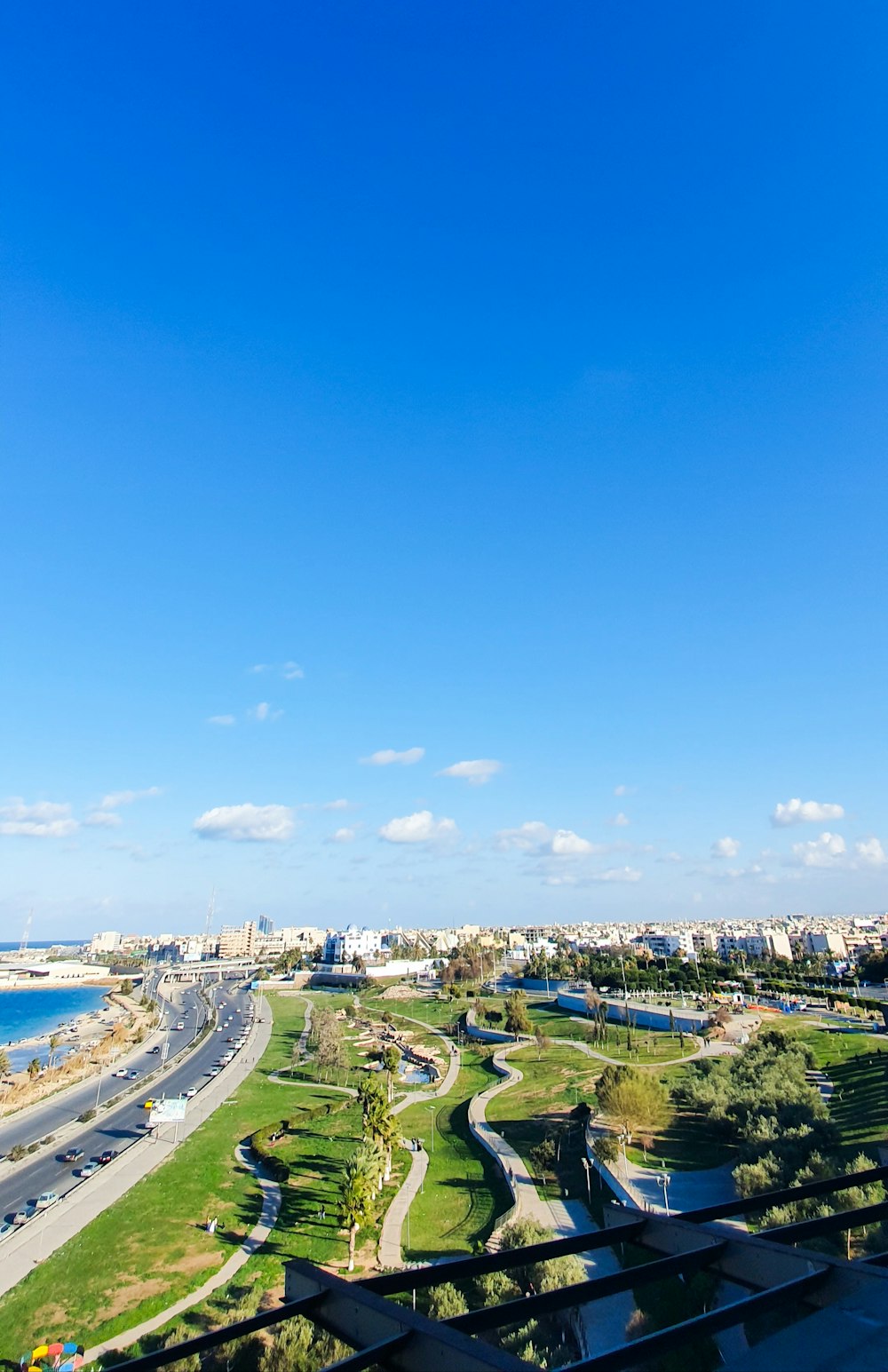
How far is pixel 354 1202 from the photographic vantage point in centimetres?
2670

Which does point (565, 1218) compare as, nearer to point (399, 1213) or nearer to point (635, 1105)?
point (635, 1105)

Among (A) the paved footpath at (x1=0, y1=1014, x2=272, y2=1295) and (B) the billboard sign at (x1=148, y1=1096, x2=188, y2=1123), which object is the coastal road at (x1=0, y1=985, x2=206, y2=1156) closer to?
(B) the billboard sign at (x1=148, y1=1096, x2=188, y2=1123)

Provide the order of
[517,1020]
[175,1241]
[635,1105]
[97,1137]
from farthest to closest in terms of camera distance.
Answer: [517,1020], [97,1137], [635,1105], [175,1241]

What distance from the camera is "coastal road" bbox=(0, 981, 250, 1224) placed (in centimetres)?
3553

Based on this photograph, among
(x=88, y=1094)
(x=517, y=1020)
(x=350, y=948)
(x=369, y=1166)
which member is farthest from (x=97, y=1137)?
(x=350, y=948)

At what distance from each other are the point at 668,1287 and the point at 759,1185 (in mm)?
25908

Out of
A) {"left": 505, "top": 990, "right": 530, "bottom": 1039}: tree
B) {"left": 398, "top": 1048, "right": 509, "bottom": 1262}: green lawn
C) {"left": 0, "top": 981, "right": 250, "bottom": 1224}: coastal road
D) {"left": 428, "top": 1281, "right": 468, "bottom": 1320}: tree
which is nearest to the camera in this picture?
{"left": 428, "top": 1281, "right": 468, "bottom": 1320}: tree

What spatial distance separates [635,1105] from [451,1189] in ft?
30.5

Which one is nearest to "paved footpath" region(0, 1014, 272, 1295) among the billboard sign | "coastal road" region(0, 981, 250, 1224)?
"coastal road" region(0, 981, 250, 1224)

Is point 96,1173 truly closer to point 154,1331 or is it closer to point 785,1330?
point 154,1331

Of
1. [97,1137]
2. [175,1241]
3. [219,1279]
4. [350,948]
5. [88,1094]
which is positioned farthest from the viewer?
[350,948]

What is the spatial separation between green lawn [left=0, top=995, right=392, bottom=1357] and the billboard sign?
1647 mm

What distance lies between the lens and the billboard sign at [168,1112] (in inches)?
1674

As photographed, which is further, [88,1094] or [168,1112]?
[88,1094]
